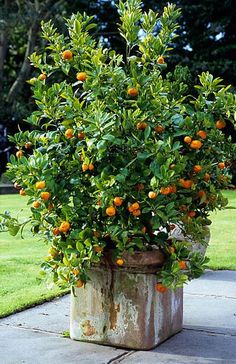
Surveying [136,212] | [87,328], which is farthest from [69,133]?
[87,328]

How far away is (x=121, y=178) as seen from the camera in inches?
109

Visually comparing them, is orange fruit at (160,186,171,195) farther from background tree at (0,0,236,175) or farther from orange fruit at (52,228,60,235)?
background tree at (0,0,236,175)

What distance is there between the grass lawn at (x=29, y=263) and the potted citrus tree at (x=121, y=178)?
1.26 ft

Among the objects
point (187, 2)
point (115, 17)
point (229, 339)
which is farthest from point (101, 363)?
point (115, 17)

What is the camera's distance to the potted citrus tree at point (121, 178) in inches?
112

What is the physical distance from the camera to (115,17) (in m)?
21.8

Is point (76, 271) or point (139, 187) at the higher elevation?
point (139, 187)

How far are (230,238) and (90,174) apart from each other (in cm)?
455

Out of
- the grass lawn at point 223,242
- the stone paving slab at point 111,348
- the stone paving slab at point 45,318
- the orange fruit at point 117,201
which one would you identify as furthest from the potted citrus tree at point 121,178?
the grass lawn at point 223,242

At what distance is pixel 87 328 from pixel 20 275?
2.03 m

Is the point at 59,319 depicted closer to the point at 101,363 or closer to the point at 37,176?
the point at 101,363

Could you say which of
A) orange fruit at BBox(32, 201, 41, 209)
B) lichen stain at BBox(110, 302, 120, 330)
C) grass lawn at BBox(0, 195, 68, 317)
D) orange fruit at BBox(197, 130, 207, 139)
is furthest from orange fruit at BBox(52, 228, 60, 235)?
orange fruit at BBox(197, 130, 207, 139)

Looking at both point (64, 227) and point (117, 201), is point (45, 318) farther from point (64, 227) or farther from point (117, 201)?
point (117, 201)

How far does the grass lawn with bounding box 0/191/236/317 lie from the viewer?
4156 mm
